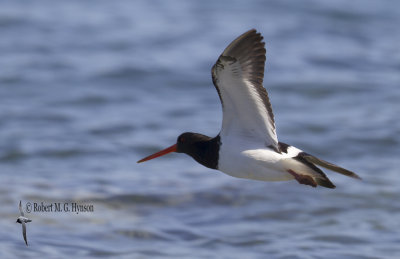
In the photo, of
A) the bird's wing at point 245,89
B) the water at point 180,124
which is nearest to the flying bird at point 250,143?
the bird's wing at point 245,89

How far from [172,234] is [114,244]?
0.61 meters

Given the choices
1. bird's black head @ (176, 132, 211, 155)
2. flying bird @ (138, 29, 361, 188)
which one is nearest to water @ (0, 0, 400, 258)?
bird's black head @ (176, 132, 211, 155)

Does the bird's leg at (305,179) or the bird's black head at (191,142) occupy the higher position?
the bird's black head at (191,142)

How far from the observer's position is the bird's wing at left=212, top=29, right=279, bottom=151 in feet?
16.2

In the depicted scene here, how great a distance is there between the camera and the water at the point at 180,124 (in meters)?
7.05

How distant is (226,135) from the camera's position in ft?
18.2

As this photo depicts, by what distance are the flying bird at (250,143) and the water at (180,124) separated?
1.47 metres

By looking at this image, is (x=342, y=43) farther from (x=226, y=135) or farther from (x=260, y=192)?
(x=226, y=135)

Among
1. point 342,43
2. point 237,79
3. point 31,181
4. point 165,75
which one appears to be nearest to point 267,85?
point 165,75

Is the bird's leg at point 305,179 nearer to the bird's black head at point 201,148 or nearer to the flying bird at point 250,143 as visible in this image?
the flying bird at point 250,143

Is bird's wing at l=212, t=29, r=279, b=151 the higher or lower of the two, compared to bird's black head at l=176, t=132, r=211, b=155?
higher

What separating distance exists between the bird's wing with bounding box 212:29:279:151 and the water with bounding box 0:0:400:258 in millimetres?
1655

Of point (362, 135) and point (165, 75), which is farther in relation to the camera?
point (165, 75)

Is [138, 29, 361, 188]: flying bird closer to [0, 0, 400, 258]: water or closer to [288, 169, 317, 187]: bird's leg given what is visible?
[288, 169, 317, 187]: bird's leg
